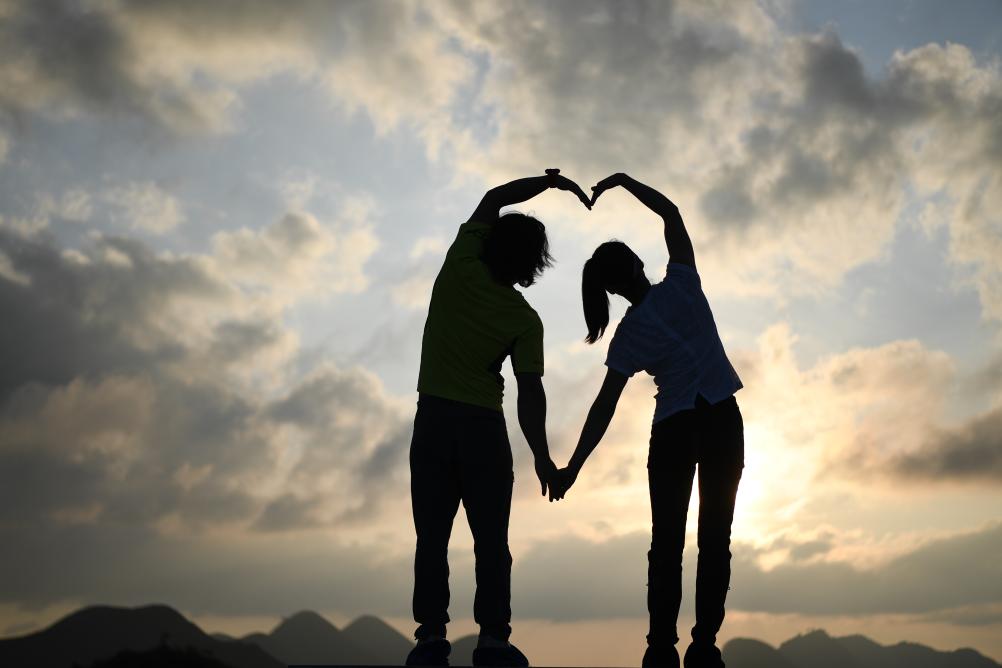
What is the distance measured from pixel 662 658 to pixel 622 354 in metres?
2.10

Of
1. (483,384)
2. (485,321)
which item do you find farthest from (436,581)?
(485,321)

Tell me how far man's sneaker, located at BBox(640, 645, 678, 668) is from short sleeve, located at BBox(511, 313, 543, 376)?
206cm

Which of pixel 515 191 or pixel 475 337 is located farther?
pixel 515 191

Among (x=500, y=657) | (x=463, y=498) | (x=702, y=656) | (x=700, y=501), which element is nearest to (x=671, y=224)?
(x=700, y=501)

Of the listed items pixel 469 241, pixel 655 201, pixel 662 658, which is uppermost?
pixel 655 201

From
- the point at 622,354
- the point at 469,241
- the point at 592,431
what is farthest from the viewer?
the point at 592,431

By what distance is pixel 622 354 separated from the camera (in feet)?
20.7

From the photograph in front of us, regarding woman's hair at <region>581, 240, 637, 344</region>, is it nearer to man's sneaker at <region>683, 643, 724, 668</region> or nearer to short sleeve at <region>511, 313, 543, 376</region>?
short sleeve at <region>511, 313, 543, 376</region>

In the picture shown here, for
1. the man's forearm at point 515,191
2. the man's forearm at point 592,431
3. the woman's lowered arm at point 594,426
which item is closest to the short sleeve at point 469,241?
the man's forearm at point 515,191

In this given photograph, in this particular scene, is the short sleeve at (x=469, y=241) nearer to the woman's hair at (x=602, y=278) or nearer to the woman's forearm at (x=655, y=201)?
the woman's hair at (x=602, y=278)

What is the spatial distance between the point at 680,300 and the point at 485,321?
142 cm

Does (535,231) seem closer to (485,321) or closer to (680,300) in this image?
(485,321)

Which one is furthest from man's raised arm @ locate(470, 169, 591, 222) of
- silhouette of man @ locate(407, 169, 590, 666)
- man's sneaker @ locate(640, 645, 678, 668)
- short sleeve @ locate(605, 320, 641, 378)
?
man's sneaker @ locate(640, 645, 678, 668)

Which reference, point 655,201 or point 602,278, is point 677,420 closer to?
point 602,278
